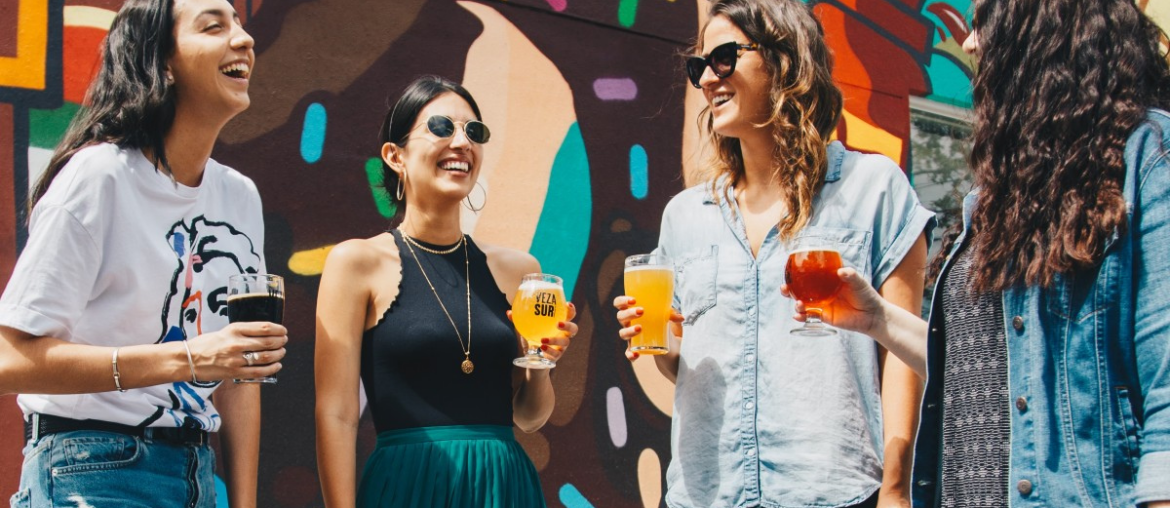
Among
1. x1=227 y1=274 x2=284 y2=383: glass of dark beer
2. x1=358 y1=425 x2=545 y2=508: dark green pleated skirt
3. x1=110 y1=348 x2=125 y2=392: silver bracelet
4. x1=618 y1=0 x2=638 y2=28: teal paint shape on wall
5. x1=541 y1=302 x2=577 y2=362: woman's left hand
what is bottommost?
x1=358 y1=425 x2=545 y2=508: dark green pleated skirt

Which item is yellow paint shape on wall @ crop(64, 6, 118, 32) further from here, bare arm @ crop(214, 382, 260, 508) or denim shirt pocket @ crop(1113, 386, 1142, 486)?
denim shirt pocket @ crop(1113, 386, 1142, 486)

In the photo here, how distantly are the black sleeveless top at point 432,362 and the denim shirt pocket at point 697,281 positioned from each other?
1.96ft

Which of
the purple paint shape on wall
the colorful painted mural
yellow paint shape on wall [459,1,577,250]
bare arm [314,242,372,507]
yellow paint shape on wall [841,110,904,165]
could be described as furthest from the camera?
yellow paint shape on wall [841,110,904,165]

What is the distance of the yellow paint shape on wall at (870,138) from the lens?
19.4 ft

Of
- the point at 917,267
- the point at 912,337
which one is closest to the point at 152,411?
the point at 912,337

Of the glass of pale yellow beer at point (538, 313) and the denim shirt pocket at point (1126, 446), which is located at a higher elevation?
the glass of pale yellow beer at point (538, 313)

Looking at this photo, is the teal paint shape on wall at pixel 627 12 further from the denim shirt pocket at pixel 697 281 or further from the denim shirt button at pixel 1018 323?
the denim shirt button at pixel 1018 323

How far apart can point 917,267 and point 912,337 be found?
42cm

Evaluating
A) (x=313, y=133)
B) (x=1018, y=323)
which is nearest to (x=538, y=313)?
(x=1018, y=323)

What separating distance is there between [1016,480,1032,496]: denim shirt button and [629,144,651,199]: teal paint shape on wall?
131 inches

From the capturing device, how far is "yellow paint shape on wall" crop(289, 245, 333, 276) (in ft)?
14.1

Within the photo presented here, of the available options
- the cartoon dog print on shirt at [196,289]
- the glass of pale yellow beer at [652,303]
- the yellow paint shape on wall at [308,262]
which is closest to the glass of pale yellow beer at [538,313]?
the glass of pale yellow beer at [652,303]

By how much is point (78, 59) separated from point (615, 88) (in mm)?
2477

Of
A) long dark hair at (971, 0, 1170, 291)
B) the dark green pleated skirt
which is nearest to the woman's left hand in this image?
the dark green pleated skirt
